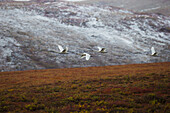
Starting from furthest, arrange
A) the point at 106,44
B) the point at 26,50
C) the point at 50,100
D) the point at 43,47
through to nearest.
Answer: the point at 106,44 → the point at 43,47 → the point at 26,50 → the point at 50,100

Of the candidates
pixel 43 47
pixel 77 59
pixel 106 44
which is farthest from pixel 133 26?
pixel 43 47

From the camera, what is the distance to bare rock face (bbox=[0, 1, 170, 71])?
34.4 metres

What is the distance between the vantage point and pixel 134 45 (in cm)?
4656

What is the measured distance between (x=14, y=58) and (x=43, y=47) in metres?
7.75

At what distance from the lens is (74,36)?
45188mm

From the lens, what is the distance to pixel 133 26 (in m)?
59.0

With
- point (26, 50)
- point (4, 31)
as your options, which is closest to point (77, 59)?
point (26, 50)

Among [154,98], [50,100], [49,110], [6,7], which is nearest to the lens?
[49,110]

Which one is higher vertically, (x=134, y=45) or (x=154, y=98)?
(x=154, y=98)

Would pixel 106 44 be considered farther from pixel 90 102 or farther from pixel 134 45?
pixel 90 102

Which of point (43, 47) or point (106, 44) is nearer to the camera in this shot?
point (43, 47)

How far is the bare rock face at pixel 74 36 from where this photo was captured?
34375 mm

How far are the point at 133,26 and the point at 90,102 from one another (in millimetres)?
54862

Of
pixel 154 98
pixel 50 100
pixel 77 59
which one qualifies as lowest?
pixel 77 59
